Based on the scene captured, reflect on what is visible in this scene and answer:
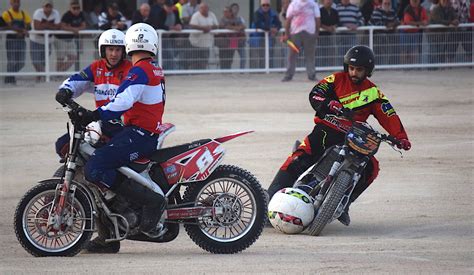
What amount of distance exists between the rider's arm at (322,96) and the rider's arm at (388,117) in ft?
1.34

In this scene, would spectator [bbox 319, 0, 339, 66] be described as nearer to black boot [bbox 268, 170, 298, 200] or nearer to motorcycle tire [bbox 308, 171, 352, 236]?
black boot [bbox 268, 170, 298, 200]

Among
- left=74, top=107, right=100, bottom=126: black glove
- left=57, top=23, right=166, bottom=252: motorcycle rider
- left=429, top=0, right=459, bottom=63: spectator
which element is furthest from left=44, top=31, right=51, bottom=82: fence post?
left=74, top=107, right=100, bottom=126: black glove

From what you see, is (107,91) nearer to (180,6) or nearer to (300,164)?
(300,164)

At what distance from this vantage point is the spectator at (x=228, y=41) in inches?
1017

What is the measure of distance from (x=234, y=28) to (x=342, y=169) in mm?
15350

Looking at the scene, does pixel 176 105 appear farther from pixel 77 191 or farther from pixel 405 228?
pixel 77 191

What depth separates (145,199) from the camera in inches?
369

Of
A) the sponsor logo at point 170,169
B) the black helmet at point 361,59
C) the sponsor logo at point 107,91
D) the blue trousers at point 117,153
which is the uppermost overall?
the black helmet at point 361,59

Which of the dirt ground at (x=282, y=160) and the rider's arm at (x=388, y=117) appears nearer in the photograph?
the dirt ground at (x=282, y=160)

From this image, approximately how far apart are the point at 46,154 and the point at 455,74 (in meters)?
12.6

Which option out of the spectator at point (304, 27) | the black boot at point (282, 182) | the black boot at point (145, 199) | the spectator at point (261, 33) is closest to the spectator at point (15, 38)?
the spectator at point (261, 33)

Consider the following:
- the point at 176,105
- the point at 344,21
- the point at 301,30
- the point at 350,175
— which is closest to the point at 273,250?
the point at 350,175

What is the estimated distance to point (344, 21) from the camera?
1044 inches

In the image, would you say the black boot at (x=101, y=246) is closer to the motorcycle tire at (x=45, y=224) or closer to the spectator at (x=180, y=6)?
the motorcycle tire at (x=45, y=224)
